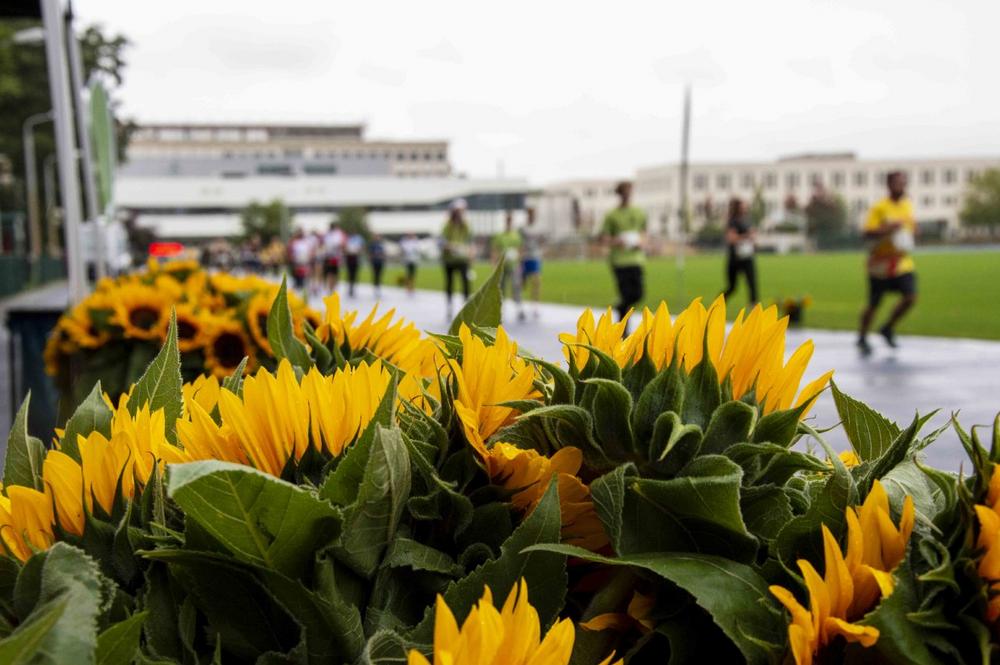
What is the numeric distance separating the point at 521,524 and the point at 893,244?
39.4ft

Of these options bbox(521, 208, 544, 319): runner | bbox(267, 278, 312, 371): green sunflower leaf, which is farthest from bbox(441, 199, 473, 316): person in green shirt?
bbox(267, 278, 312, 371): green sunflower leaf

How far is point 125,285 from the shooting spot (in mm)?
4309

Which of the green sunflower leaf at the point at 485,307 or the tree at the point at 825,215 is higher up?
the green sunflower leaf at the point at 485,307

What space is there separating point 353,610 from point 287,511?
8 centimetres

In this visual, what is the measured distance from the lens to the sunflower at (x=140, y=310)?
3.95m

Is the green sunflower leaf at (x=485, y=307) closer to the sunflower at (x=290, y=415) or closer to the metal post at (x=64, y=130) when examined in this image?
the sunflower at (x=290, y=415)

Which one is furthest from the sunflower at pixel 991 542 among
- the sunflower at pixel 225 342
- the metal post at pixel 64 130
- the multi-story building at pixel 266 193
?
the multi-story building at pixel 266 193

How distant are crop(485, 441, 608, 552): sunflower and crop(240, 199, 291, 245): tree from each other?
9168cm

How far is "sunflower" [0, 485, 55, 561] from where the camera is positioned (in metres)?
0.73

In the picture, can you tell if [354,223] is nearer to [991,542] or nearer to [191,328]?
[191,328]

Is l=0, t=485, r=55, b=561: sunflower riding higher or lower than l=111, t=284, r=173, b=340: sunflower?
higher

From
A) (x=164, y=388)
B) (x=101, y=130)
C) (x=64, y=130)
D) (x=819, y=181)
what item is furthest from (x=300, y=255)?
(x=819, y=181)

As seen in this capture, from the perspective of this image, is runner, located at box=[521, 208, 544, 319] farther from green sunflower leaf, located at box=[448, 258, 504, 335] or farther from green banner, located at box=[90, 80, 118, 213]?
green sunflower leaf, located at box=[448, 258, 504, 335]

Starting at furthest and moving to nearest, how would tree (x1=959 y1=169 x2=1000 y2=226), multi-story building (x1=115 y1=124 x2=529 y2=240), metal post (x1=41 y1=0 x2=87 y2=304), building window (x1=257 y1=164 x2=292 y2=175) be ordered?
tree (x1=959 y1=169 x2=1000 y2=226) < building window (x1=257 y1=164 x2=292 y2=175) < multi-story building (x1=115 y1=124 x2=529 y2=240) < metal post (x1=41 y1=0 x2=87 y2=304)
